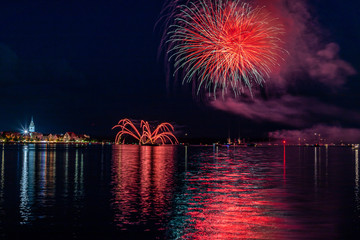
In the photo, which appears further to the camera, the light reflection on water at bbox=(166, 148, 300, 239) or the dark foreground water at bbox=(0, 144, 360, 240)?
the dark foreground water at bbox=(0, 144, 360, 240)

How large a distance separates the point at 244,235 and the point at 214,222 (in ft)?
9.00

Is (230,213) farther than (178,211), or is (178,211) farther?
(178,211)

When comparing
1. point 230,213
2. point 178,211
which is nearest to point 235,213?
point 230,213

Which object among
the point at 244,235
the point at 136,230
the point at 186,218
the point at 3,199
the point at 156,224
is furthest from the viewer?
the point at 3,199

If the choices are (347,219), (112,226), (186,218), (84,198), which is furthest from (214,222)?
(84,198)

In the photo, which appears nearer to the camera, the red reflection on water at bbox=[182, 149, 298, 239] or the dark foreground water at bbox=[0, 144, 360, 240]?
the red reflection on water at bbox=[182, 149, 298, 239]

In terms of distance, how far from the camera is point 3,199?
26.6 m

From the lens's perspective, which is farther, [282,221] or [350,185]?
[350,185]

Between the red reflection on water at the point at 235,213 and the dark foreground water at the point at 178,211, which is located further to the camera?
the dark foreground water at the point at 178,211

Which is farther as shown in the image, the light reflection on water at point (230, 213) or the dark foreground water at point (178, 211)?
the dark foreground water at point (178, 211)

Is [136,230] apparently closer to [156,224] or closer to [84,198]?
[156,224]

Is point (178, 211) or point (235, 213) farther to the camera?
point (178, 211)

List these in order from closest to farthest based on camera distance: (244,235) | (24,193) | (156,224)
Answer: (244,235) < (156,224) < (24,193)

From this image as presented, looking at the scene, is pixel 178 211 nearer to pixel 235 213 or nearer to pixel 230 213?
pixel 230 213
